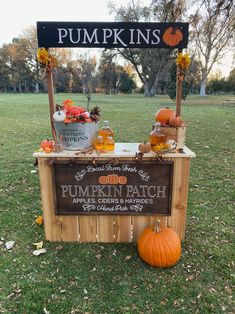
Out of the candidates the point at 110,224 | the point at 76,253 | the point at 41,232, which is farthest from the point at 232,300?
the point at 41,232

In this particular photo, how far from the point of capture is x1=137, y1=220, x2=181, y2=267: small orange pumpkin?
Answer: 2316 mm

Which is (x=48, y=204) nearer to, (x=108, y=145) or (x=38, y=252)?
(x=38, y=252)

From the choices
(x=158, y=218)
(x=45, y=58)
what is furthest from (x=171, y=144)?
(x=45, y=58)

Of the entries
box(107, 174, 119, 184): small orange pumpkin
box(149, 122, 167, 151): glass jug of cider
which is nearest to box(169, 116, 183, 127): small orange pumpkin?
box(149, 122, 167, 151): glass jug of cider

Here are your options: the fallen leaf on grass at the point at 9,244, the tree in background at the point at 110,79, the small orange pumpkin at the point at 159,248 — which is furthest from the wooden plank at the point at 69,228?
the tree in background at the point at 110,79

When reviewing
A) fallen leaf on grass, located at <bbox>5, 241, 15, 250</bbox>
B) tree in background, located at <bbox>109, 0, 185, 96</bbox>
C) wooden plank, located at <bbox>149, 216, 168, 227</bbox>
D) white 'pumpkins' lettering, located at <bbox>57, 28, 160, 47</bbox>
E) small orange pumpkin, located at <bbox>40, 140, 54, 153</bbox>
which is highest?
tree in background, located at <bbox>109, 0, 185, 96</bbox>

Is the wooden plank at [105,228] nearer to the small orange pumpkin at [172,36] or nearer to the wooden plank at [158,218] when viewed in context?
the wooden plank at [158,218]

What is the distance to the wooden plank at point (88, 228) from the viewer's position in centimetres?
267

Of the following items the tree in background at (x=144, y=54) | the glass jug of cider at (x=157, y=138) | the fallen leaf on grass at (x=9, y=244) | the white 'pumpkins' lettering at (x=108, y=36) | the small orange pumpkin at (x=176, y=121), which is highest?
the tree in background at (x=144, y=54)

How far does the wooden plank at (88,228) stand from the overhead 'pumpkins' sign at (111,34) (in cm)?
169

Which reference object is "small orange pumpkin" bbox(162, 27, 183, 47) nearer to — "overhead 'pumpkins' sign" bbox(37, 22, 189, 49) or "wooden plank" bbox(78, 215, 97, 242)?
"overhead 'pumpkins' sign" bbox(37, 22, 189, 49)

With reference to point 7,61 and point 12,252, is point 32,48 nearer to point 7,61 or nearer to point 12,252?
point 7,61

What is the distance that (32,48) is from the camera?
54156mm

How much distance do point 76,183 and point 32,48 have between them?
194 ft
